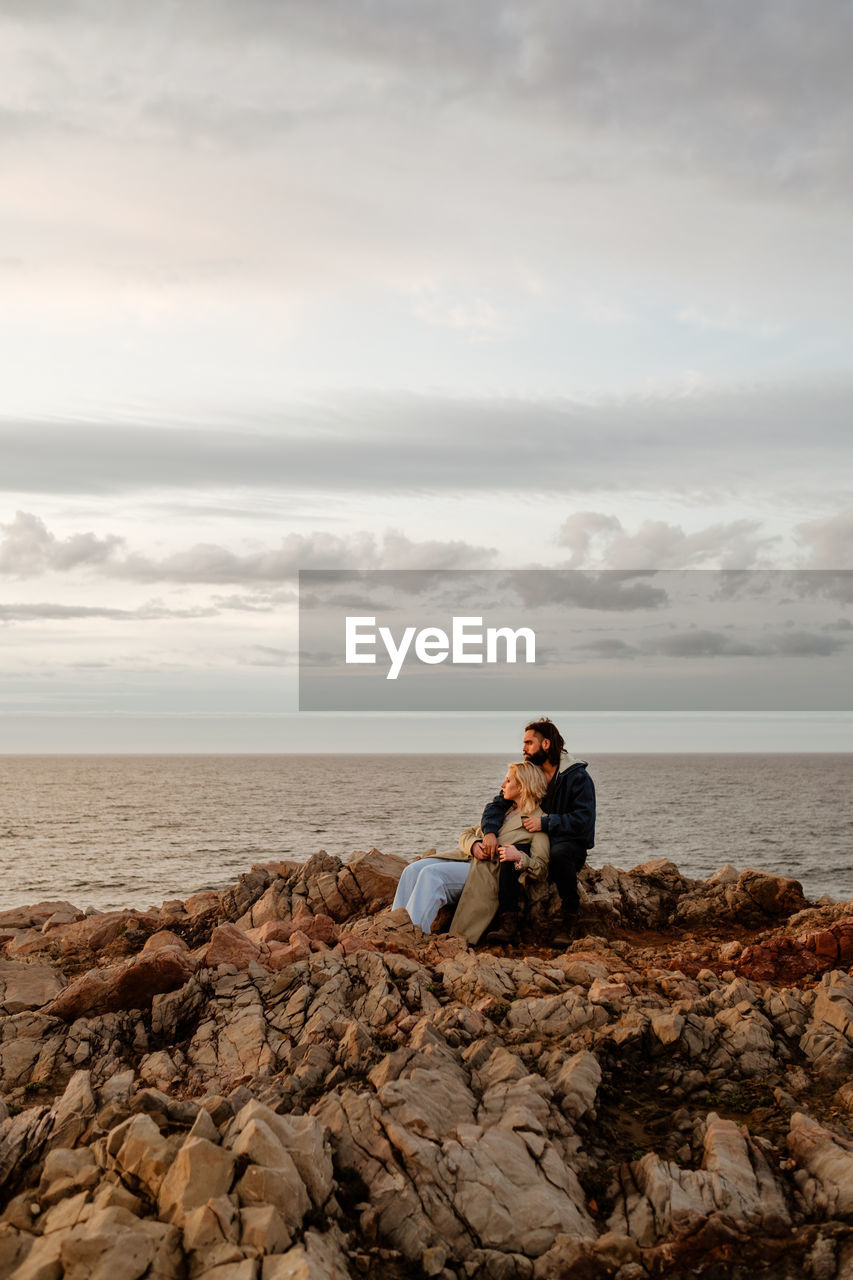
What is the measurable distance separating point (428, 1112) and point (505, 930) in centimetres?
613

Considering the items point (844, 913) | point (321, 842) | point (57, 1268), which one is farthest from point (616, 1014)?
point (321, 842)

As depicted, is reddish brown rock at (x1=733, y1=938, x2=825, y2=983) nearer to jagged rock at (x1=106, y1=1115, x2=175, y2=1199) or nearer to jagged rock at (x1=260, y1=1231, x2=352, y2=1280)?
jagged rock at (x1=260, y1=1231, x2=352, y2=1280)

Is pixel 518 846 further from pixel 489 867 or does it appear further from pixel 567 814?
pixel 567 814

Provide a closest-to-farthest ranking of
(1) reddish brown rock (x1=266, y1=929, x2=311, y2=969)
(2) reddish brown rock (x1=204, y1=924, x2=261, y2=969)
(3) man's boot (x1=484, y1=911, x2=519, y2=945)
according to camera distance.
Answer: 1. (2) reddish brown rock (x1=204, y1=924, x2=261, y2=969)
2. (1) reddish brown rock (x1=266, y1=929, x2=311, y2=969)
3. (3) man's boot (x1=484, y1=911, x2=519, y2=945)

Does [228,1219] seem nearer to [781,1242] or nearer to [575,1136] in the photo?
[575,1136]

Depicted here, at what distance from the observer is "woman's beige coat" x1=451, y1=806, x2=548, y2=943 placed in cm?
1304

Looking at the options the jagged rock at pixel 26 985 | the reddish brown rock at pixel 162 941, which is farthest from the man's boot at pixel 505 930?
the jagged rock at pixel 26 985

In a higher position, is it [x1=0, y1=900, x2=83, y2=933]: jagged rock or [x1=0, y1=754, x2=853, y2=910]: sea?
[x1=0, y1=900, x2=83, y2=933]: jagged rock

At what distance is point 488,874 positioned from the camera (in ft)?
43.0

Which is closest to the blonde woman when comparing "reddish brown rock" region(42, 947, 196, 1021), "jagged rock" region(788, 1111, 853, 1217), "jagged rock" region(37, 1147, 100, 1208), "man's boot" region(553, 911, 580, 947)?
"man's boot" region(553, 911, 580, 947)

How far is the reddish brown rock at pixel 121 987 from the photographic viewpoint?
10.2 meters

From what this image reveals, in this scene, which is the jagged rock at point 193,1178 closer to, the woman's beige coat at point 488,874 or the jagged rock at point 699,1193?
the jagged rock at point 699,1193

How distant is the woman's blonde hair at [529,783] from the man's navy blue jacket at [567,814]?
251 mm

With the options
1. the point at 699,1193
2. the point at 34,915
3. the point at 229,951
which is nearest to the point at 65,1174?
the point at 699,1193
